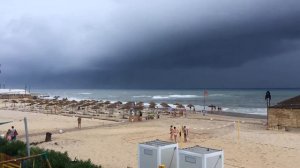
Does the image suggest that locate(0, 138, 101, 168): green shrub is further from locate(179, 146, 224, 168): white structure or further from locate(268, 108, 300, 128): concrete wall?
locate(268, 108, 300, 128): concrete wall

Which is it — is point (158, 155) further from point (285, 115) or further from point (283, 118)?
point (283, 118)

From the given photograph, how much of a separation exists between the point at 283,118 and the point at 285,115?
11.2 inches

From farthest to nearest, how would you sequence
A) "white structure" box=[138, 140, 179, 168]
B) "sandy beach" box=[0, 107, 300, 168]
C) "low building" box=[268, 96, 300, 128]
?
"low building" box=[268, 96, 300, 128] → "sandy beach" box=[0, 107, 300, 168] → "white structure" box=[138, 140, 179, 168]

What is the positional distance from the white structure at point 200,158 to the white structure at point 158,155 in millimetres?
568

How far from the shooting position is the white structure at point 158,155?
783 cm

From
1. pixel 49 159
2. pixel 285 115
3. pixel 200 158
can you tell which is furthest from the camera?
pixel 285 115

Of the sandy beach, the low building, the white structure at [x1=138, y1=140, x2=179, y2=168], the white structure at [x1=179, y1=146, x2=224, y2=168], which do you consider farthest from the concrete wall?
the white structure at [x1=179, y1=146, x2=224, y2=168]

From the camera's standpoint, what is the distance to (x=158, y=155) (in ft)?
25.5

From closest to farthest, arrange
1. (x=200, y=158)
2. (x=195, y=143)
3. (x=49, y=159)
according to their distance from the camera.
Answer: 1. (x=200, y=158)
2. (x=49, y=159)
3. (x=195, y=143)

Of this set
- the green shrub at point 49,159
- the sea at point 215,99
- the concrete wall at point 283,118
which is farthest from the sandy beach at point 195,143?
the sea at point 215,99

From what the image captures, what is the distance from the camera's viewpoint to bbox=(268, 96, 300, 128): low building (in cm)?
2334

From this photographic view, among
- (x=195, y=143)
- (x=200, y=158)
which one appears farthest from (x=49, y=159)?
(x=195, y=143)

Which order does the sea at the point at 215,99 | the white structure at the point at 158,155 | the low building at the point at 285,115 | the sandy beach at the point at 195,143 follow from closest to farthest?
the white structure at the point at 158,155, the sandy beach at the point at 195,143, the low building at the point at 285,115, the sea at the point at 215,99

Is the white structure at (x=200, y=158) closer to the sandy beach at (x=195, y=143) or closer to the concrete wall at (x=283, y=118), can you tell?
the sandy beach at (x=195, y=143)
